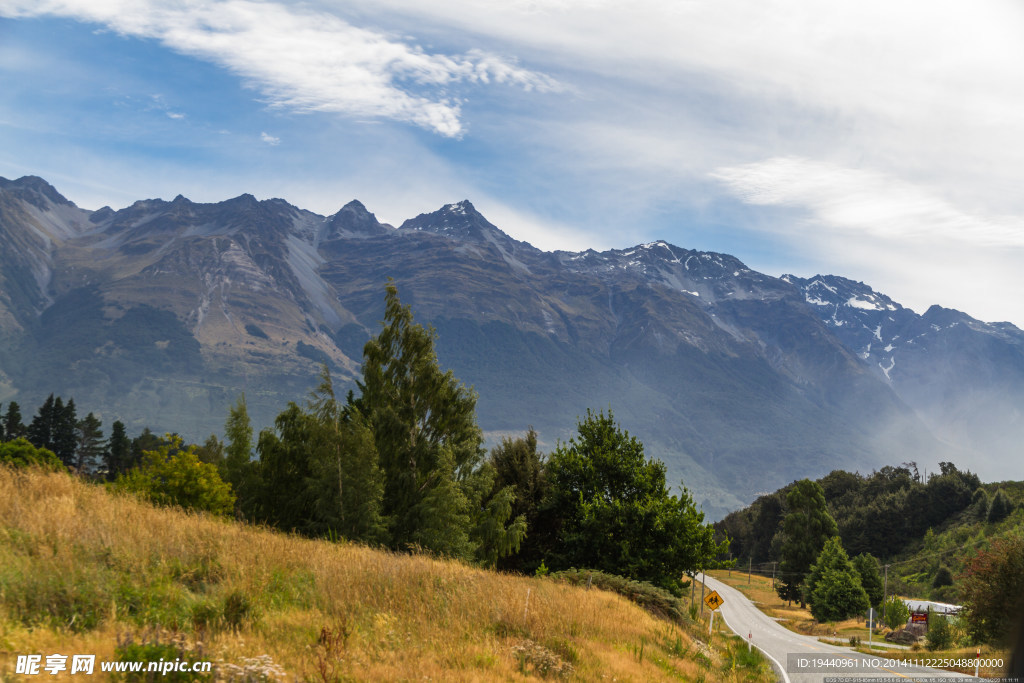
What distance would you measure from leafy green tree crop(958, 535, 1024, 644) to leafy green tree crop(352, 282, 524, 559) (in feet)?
60.1

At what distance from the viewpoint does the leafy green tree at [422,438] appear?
27.9 metres

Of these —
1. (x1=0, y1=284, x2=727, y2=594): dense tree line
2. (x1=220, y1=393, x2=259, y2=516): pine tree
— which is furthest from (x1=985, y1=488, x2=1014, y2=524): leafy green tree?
(x1=220, y1=393, x2=259, y2=516): pine tree

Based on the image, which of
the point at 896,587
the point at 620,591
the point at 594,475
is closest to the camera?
the point at 620,591

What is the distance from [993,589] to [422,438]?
22.8m

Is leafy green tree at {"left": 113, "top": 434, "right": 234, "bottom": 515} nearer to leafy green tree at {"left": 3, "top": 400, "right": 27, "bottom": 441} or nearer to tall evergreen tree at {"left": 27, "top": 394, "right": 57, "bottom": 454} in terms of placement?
tall evergreen tree at {"left": 27, "top": 394, "right": 57, "bottom": 454}

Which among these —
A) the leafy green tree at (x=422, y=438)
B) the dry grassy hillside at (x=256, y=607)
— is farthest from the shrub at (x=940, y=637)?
the dry grassy hillside at (x=256, y=607)

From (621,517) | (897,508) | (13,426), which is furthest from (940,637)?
(897,508)

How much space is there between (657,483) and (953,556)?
83.0 m

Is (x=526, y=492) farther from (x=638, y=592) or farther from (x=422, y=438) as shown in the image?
(x=638, y=592)

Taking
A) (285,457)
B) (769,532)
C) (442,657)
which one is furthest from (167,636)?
(769,532)

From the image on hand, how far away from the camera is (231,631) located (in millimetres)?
8664

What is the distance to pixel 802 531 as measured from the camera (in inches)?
3752

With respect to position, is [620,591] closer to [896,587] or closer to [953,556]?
[896,587]

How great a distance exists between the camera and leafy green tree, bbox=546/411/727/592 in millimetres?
31969
